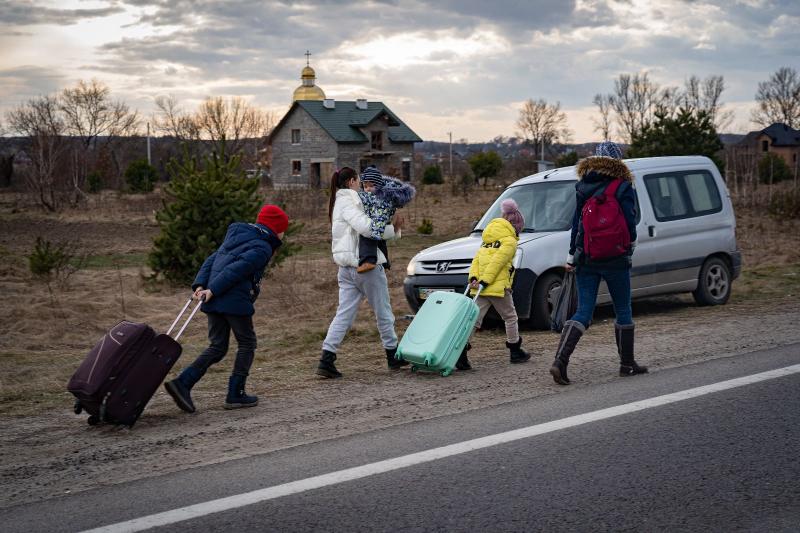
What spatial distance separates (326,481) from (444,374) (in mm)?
2990

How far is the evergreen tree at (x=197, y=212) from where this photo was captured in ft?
48.9

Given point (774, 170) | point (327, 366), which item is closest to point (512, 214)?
point (327, 366)

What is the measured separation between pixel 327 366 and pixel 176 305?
6.60m

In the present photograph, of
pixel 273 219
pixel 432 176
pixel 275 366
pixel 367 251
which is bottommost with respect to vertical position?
pixel 275 366

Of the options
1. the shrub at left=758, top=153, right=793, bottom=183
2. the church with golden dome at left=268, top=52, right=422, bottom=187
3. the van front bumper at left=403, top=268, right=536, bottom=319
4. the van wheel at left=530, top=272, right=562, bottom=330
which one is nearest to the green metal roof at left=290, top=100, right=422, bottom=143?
the church with golden dome at left=268, top=52, right=422, bottom=187

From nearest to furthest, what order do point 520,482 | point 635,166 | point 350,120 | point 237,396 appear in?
1. point 520,482
2. point 237,396
3. point 635,166
4. point 350,120

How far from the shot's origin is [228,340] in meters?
6.94

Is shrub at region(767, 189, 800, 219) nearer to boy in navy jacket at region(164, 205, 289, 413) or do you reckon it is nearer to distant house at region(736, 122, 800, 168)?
boy in navy jacket at region(164, 205, 289, 413)

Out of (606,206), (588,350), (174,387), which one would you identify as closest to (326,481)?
(174,387)

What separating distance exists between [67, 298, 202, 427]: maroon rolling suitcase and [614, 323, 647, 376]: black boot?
11.8ft

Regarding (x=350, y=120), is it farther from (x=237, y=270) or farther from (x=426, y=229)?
(x=237, y=270)

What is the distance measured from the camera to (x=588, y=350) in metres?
8.82

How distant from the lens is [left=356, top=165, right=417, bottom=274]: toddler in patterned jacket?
784 cm

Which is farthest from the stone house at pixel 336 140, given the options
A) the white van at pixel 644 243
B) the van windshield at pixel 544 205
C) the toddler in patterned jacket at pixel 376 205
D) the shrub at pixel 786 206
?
the toddler in patterned jacket at pixel 376 205
